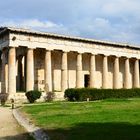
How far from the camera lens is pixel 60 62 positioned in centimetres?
6141

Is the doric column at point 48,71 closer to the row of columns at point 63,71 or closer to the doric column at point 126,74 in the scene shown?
the row of columns at point 63,71

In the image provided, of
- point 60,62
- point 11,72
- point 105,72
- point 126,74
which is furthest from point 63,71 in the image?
point 126,74

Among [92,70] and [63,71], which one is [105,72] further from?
[63,71]

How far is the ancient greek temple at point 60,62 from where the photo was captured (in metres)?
53.1

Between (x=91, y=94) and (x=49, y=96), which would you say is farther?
(x=49, y=96)

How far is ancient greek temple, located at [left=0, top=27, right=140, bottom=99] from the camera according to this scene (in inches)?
2090

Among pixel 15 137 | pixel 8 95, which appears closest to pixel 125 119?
pixel 15 137

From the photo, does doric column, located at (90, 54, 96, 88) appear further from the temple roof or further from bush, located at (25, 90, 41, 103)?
bush, located at (25, 90, 41, 103)

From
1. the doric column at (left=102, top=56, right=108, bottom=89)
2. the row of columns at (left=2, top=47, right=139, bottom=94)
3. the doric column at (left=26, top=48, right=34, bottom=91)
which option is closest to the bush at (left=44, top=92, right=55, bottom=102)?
the row of columns at (left=2, top=47, right=139, bottom=94)

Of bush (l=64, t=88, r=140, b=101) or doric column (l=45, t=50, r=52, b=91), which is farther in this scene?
doric column (l=45, t=50, r=52, b=91)

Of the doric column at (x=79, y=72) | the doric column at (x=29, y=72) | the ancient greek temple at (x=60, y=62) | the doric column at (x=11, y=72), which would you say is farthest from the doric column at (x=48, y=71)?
the doric column at (x=11, y=72)

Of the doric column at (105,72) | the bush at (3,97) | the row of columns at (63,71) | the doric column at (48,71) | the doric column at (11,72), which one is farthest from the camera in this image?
the doric column at (105,72)

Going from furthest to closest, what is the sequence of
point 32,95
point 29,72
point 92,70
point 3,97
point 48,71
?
point 92,70, point 48,71, point 29,72, point 3,97, point 32,95

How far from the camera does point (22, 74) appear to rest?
198ft
